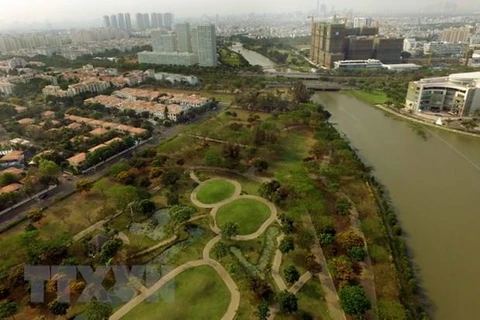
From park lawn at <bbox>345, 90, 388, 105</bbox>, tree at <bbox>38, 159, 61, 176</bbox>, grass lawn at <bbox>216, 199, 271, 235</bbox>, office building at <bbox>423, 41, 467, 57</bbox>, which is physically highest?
office building at <bbox>423, 41, 467, 57</bbox>

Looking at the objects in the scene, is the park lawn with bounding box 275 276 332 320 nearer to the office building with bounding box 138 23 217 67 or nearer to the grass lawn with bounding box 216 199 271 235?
the grass lawn with bounding box 216 199 271 235

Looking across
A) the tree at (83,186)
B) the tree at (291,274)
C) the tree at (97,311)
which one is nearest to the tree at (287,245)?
the tree at (291,274)

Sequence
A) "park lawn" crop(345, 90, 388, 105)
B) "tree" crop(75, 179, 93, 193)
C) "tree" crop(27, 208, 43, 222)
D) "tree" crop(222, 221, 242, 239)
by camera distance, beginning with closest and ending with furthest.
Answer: "tree" crop(222, 221, 242, 239) → "tree" crop(27, 208, 43, 222) → "tree" crop(75, 179, 93, 193) → "park lawn" crop(345, 90, 388, 105)

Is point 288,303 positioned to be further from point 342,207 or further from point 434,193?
point 434,193

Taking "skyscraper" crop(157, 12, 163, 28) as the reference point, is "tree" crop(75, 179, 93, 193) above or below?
below

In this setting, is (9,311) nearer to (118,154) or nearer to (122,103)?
(118,154)

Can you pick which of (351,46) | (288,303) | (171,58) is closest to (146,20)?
(171,58)

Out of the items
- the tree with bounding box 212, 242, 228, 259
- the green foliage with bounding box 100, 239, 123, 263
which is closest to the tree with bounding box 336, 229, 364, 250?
the tree with bounding box 212, 242, 228, 259
